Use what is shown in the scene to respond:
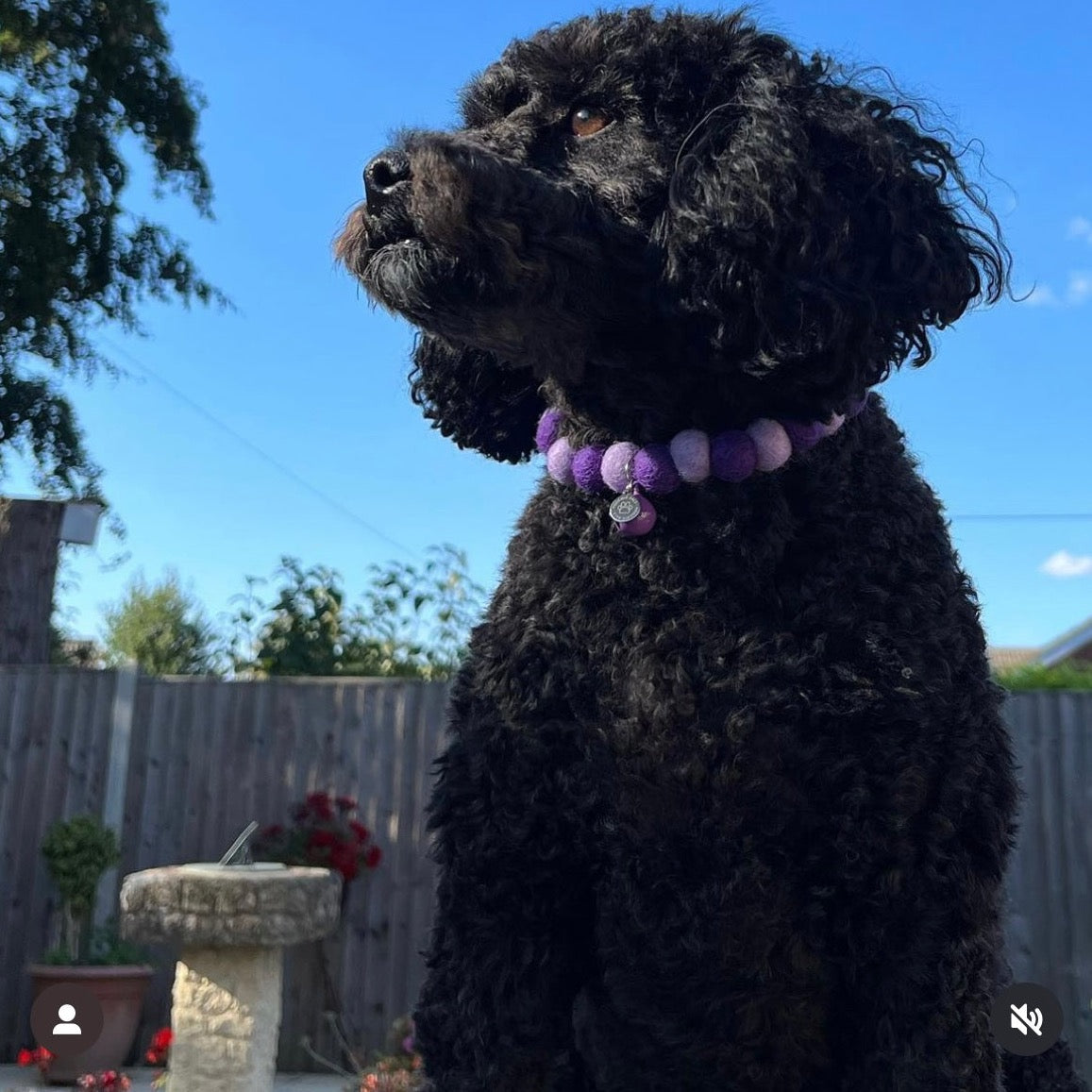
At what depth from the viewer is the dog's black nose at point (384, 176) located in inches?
56.4

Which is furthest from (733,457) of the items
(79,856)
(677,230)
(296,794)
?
(79,856)

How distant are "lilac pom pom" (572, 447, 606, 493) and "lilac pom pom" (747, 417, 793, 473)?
193 millimetres

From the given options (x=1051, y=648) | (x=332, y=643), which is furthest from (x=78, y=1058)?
(x=1051, y=648)

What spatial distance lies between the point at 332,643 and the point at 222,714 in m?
1.51

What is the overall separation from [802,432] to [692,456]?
14 centimetres

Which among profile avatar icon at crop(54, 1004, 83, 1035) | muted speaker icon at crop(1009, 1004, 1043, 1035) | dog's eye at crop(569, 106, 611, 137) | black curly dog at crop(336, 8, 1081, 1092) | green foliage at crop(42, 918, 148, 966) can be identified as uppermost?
dog's eye at crop(569, 106, 611, 137)

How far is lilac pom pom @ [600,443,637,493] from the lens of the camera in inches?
62.2

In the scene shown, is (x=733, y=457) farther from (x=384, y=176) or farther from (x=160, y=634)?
(x=160, y=634)

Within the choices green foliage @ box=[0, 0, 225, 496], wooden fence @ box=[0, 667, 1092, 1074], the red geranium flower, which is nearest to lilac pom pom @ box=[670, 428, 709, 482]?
wooden fence @ box=[0, 667, 1092, 1074]

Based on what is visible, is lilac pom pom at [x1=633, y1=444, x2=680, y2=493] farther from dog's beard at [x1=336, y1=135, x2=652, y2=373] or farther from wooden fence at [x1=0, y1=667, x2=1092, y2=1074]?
wooden fence at [x1=0, y1=667, x2=1092, y2=1074]

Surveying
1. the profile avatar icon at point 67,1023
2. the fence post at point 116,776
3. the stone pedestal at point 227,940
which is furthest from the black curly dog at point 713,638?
the fence post at point 116,776

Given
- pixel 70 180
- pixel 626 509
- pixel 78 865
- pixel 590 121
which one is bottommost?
pixel 78 865

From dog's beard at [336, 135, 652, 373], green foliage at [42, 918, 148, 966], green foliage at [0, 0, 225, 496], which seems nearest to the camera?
dog's beard at [336, 135, 652, 373]

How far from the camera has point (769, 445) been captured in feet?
4.99
